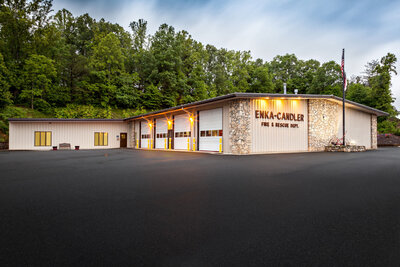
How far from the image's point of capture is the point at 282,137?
15703 mm

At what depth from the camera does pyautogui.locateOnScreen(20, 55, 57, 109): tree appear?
100 ft

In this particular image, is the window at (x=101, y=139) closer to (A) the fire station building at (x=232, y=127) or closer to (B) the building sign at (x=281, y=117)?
(A) the fire station building at (x=232, y=127)

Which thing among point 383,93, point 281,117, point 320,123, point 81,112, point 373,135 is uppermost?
point 383,93

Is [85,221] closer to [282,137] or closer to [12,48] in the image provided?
[282,137]

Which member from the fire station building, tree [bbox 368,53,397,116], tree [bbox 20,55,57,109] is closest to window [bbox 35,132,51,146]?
the fire station building

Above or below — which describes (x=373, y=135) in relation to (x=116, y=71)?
below

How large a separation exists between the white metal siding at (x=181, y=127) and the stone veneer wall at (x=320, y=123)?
387 inches

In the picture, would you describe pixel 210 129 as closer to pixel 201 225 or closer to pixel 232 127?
pixel 232 127

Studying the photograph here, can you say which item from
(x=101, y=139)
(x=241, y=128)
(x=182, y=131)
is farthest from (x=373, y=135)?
(x=101, y=139)

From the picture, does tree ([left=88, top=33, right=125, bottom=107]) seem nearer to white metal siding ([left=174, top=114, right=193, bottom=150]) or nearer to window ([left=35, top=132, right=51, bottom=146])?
window ([left=35, top=132, right=51, bottom=146])

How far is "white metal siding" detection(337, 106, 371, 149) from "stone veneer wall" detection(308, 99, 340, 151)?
1278 millimetres

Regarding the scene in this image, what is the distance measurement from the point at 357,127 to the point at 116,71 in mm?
35331

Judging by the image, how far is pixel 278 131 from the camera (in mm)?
15531

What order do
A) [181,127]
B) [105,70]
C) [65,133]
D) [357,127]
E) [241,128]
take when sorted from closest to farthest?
[241,128] → [181,127] → [357,127] → [65,133] → [105,70]
